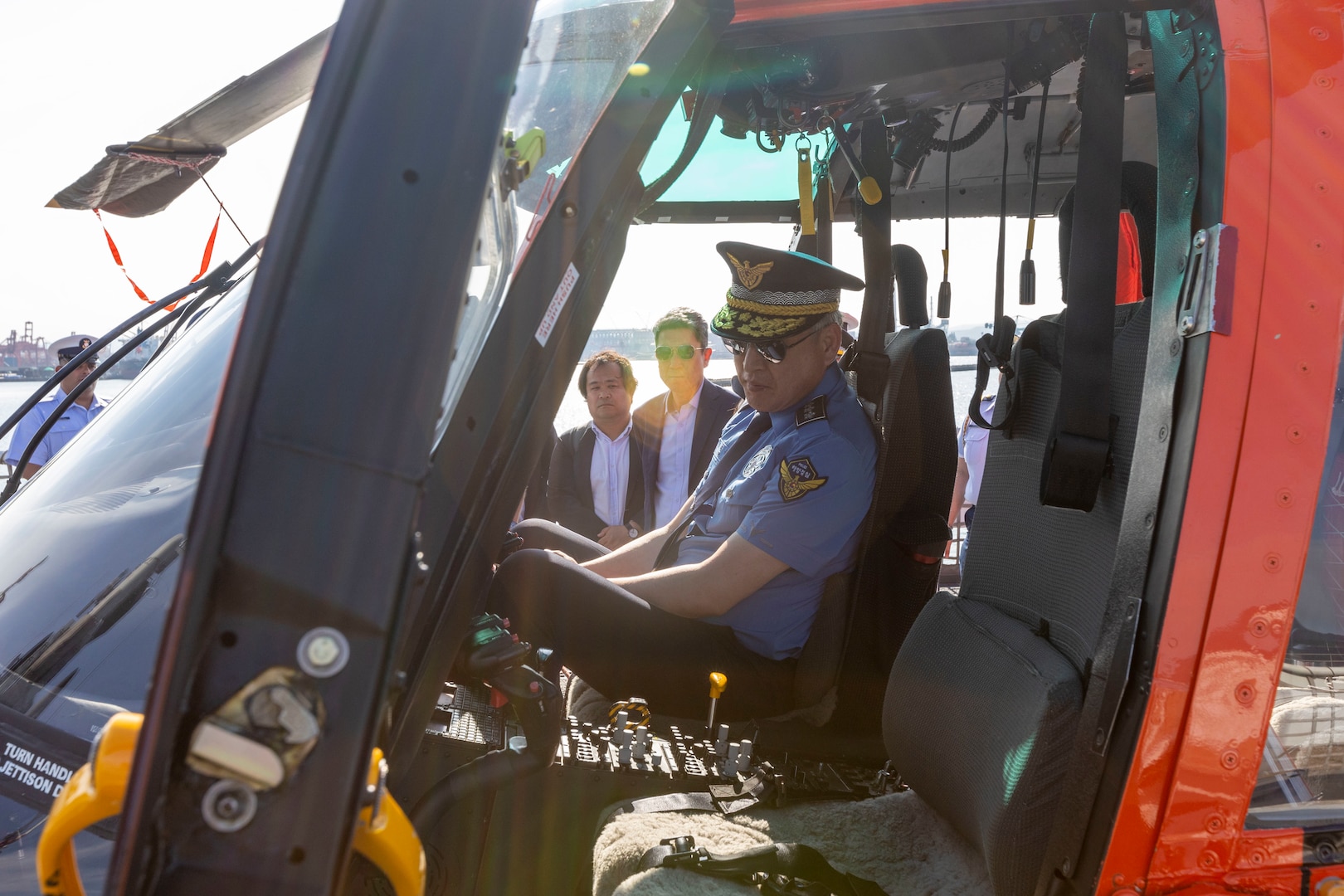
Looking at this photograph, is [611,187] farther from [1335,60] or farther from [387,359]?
[1335,60]

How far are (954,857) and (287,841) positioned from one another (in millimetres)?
1350

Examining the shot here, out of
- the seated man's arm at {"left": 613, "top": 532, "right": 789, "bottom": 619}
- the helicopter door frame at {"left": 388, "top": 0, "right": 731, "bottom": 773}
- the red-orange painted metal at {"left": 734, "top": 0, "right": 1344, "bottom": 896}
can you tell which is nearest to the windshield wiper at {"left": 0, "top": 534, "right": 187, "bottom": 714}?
the helicopter door frame at {"left": 388, "top": 0, "right": 731, "bottom": 773}

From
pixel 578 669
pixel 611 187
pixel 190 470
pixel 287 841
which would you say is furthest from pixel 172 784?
pixel 578 669

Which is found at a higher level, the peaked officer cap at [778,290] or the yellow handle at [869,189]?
the yellow handle at [869,189]

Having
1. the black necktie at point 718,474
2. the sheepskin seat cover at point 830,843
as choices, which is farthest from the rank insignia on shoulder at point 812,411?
the sheepskin seat cover at point 830,843

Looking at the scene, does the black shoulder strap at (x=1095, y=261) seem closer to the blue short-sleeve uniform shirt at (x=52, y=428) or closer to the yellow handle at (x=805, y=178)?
the yellow handle at (x=805, y=178)

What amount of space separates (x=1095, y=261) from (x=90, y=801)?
1.39 meters

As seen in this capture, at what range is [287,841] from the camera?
699mm

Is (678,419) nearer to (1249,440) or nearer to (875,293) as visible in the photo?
(875,293)

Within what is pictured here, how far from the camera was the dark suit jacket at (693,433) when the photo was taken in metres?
4.06

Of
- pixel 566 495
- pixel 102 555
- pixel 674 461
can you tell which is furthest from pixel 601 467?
pixel 102 555

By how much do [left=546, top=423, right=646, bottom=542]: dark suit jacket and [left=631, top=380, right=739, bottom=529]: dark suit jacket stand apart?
5 cm

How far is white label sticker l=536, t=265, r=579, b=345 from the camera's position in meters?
1.06

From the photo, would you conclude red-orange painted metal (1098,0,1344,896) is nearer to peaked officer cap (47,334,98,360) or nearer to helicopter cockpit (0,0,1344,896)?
helicopter cockpit (0,0,1344,896)
